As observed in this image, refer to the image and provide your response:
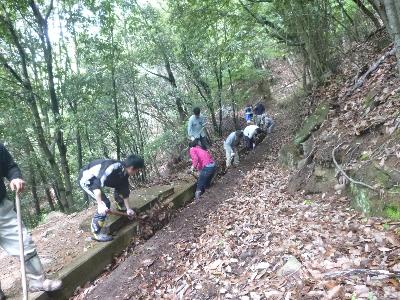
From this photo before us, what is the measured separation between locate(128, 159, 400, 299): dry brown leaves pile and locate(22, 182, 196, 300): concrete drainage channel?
4.42 feet

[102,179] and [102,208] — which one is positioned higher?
[102,179]

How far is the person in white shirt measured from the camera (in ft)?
41.8

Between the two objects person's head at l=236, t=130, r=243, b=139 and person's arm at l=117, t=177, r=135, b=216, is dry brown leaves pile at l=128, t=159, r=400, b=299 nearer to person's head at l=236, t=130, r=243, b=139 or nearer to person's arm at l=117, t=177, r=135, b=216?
person's arm at l=117, t=177, r=135, b=216

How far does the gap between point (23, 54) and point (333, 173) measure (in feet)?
37.0

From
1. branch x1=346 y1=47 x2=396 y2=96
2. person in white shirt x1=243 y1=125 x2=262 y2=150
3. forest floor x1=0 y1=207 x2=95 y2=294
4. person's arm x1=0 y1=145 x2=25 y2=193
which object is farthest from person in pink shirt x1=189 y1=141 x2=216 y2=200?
person's arm x1=0 y1=145 x2=25 y2=193

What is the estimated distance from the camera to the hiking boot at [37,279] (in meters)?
4.41

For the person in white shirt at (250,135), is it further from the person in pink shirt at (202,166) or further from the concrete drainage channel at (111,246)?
the concrete drainage channel at (111,246)

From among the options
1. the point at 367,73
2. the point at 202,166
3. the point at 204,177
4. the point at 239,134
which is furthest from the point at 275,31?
the point at 239,134

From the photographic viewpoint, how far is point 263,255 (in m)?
4.11

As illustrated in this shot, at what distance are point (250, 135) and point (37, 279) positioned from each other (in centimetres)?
947

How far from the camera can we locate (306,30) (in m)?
8.67

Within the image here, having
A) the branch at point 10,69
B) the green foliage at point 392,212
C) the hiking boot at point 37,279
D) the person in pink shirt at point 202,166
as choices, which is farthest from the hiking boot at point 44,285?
the branch at point 10,69

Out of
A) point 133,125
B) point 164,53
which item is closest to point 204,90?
point 164,53

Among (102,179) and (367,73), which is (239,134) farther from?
(102,179)
